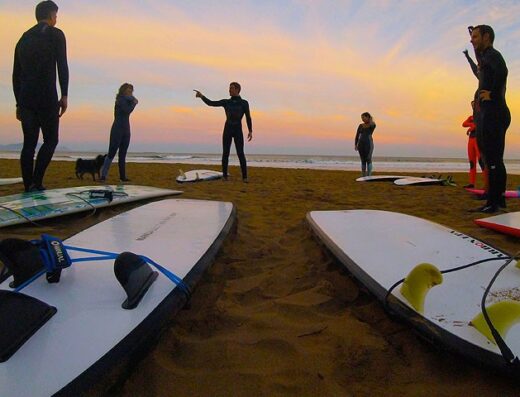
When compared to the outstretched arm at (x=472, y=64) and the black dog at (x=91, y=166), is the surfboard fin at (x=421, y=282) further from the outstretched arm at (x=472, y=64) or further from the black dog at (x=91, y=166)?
the black dog at (x=91, y=166)

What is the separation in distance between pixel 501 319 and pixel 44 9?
4264 millimetres

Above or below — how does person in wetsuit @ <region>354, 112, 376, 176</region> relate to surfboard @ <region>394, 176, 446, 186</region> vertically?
above

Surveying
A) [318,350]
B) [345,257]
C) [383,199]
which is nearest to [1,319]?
[318,350]

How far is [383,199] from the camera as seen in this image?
5188 mm

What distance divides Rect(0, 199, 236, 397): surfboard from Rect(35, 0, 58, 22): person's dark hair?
98.3 inches

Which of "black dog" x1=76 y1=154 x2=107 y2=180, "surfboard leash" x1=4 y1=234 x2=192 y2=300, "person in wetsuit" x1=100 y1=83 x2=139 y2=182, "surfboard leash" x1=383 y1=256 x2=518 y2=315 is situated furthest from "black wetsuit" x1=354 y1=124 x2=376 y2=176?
"surfboard leash" x1=4 y1=234 x2=192 y2=300

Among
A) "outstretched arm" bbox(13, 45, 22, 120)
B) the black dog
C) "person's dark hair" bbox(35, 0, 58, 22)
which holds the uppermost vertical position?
"person's dark hair" bbox(35, 0, 58, 22)

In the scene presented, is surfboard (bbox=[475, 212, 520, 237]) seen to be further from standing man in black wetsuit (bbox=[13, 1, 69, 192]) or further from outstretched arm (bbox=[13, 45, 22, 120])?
outstretched arm (bbox=[13, 45, 22, 120])

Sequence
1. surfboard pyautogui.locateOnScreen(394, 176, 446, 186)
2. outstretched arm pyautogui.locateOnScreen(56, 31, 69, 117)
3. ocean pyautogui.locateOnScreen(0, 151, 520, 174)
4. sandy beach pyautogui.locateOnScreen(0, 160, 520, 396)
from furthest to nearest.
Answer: ocean pyautogui.locateOnScreen(0, 151, 520, 174)
surfboard pyautogui.locateOnScreen(394, 176, 446, 186)
outstretched arm pyautogui.locateOnScreen(56, 31, 69, 117)
sandy beach pyautogui.locateOnScreen(0, 160, 520, 396)

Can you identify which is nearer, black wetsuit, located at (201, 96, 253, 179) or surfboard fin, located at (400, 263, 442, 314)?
surfboard fin, located at (400, 263, 442, 314)

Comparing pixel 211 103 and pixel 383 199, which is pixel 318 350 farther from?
pixel 211 103

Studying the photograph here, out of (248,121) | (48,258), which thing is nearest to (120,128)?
(248,121)

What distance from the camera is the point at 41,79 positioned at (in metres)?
3.72

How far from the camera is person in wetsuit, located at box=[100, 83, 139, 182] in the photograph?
20.4 feet
